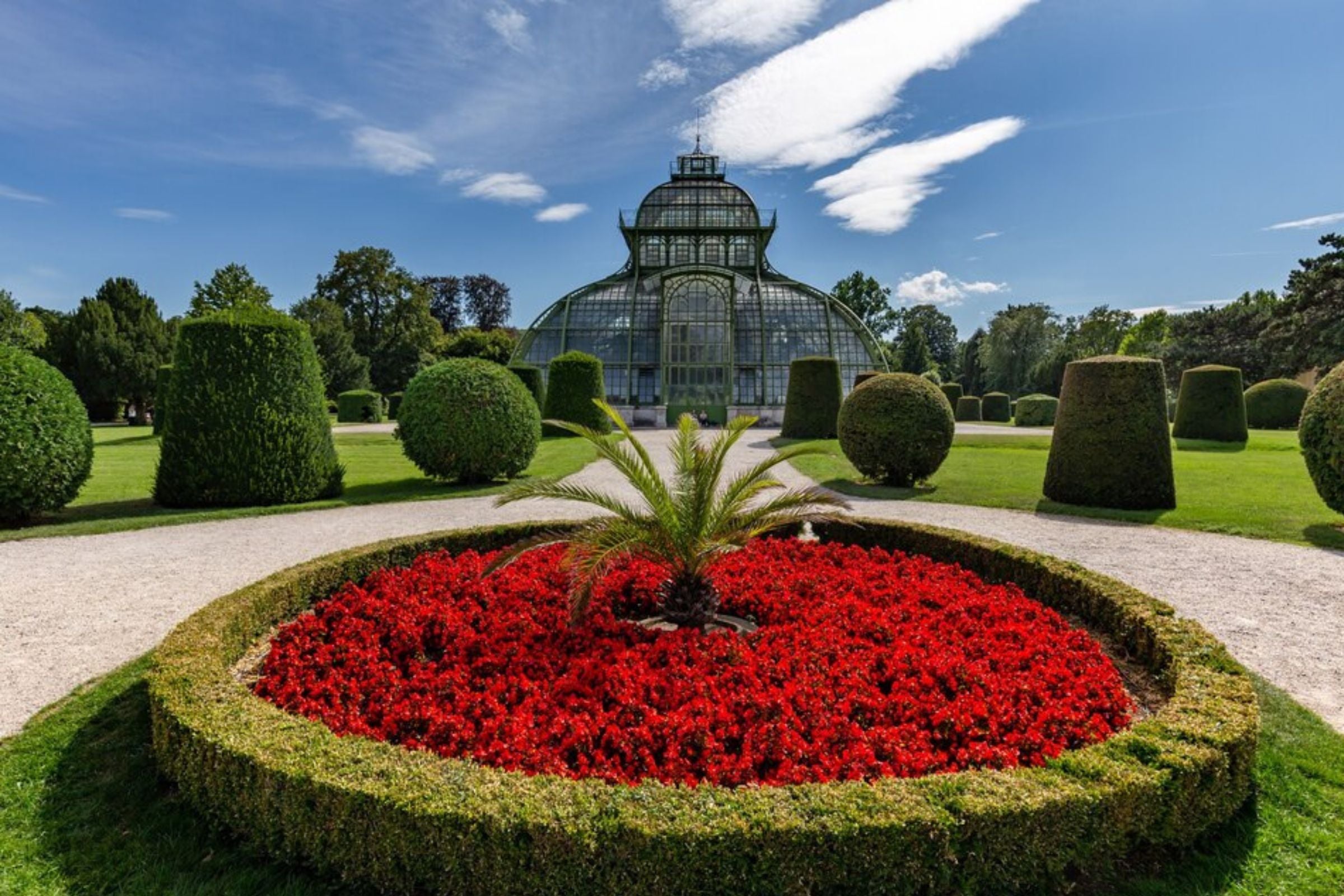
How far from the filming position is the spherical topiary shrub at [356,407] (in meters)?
38.5

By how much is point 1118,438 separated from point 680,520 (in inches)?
387

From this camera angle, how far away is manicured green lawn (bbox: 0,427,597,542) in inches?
389

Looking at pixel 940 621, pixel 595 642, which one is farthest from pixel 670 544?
pixel 940 621

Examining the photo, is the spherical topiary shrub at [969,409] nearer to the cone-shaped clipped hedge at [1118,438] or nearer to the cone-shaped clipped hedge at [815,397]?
the cone-shaped clipped hedge at [815,397]

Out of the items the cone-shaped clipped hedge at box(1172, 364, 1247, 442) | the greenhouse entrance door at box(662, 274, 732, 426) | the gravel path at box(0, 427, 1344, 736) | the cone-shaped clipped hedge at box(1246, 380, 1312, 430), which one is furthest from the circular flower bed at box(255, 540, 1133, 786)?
the cone-shaped clipped hedge at box(1246, 380, 1312, 430)

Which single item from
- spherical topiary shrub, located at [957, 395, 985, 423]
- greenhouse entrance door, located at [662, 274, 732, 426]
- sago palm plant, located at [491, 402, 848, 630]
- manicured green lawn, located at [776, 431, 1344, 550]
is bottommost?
manicured green lawn, located at [776, 431, 1344, 550]

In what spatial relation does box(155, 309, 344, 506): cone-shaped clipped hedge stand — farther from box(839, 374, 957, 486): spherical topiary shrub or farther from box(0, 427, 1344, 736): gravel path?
box(839, 374, 957, 486): spherical topiary shrub

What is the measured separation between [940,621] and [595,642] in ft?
8.62

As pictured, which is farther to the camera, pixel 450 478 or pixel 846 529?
pixel 450 478

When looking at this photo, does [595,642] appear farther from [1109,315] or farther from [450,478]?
[1109,315]

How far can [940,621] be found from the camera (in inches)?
197

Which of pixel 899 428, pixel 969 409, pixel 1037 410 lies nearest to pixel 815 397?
pixel 899 428

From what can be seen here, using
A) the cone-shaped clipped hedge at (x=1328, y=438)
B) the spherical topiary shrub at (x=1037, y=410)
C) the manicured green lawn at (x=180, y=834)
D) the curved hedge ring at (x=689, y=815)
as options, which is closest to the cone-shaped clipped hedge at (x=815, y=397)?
the cone-shaped clipped hedge at (x=1328, y=438)

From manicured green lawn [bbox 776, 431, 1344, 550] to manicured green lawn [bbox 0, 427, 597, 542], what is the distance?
7.55 m
